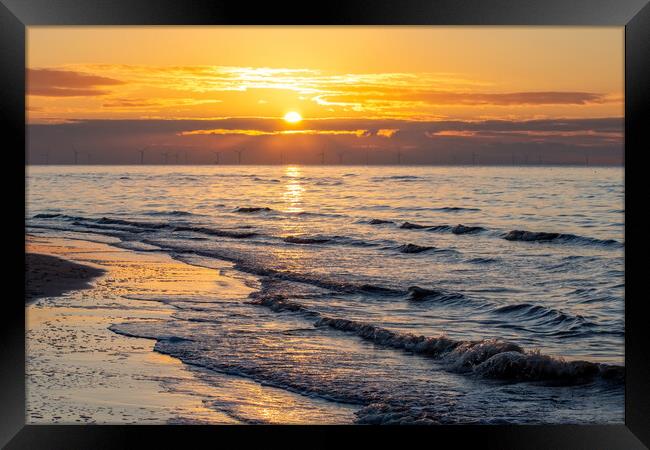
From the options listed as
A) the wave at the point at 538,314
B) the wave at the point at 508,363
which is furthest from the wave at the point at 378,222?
the wave at the point at 508,363

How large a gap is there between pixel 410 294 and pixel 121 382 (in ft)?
15.7

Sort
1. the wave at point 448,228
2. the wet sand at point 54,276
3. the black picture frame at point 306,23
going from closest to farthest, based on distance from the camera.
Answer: the black picture frame at point 306,23, the wet sand at point 54,276, the wave at point 448,228

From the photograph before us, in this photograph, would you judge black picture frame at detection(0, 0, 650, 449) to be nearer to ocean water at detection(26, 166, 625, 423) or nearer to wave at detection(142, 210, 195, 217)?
ocean water at detection(26, 166, 625, 423)

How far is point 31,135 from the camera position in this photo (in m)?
30.0

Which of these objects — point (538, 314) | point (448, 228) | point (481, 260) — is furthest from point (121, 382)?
point (448, 228)

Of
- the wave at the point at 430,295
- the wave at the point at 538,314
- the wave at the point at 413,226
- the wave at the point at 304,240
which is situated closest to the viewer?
the wave at the point at 538,314

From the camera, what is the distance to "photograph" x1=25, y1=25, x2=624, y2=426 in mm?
4777

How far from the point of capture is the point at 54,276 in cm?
912

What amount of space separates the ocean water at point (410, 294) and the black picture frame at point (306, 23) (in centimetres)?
99

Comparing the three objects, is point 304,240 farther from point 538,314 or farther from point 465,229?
point 538,314

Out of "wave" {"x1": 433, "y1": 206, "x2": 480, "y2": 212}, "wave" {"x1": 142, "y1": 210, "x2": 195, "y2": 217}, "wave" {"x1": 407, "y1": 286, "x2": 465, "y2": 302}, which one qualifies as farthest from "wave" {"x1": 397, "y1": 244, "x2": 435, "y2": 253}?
"wave" {"x1": 142, "y1": 210, "x2": 195, "y2": 217}

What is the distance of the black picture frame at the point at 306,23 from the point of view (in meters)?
3.30

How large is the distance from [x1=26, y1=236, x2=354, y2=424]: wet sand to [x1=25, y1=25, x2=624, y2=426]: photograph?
20 mm

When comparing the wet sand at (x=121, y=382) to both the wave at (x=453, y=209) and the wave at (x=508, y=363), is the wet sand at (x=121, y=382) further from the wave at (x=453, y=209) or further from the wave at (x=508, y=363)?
the wave at (x=453, y=209)
